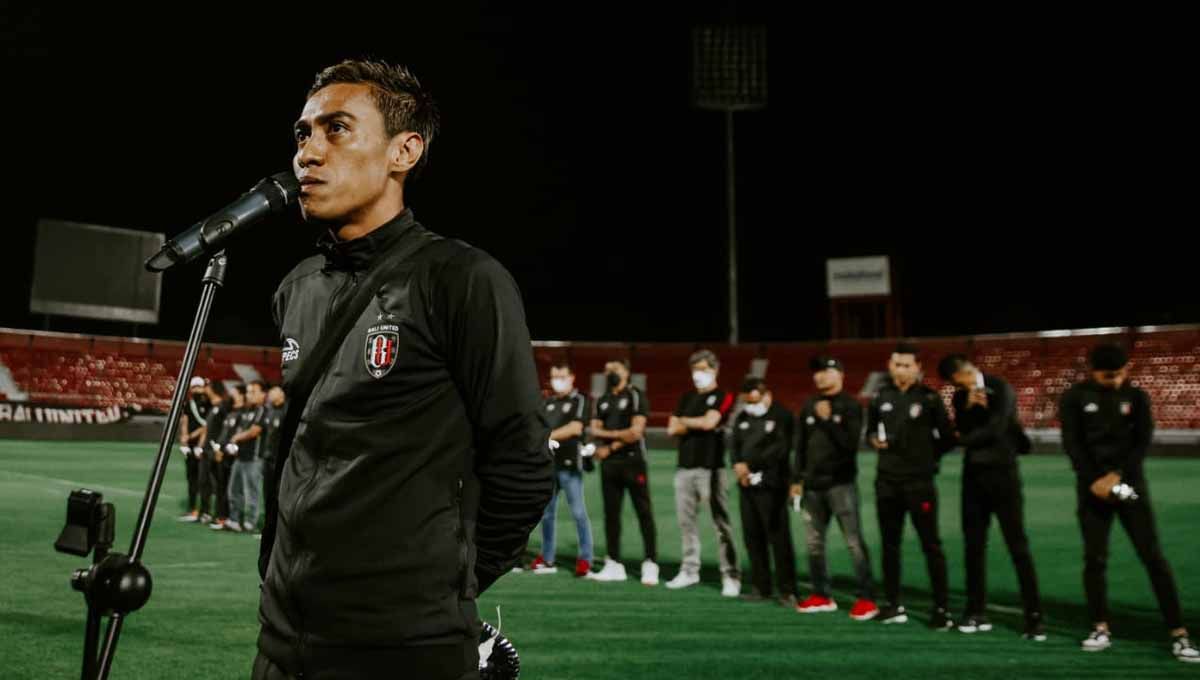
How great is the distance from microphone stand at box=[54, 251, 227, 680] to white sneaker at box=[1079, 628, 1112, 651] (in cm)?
761

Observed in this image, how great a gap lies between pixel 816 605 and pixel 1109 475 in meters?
2.86

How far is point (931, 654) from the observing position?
7.76 meters

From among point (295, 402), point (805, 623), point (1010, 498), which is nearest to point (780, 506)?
point (805, 623)

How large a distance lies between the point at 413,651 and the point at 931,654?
663cm

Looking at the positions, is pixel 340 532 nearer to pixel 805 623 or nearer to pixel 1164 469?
pixel 805 623

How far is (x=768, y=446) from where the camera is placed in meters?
10.1

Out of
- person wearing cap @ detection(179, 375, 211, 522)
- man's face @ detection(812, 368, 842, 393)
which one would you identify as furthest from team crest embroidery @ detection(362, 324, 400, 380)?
person wearing cap @ detection(179, 375, 211, 522)

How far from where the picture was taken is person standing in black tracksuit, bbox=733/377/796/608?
392 inches

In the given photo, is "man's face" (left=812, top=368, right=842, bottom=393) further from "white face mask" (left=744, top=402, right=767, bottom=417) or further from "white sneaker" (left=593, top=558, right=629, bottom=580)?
"white sneaker" (left=593, top=558, right=629, bottom=580)

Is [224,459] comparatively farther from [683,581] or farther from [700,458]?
[700,458]

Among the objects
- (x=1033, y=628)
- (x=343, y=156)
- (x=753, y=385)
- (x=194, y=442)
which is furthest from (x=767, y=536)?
(x=194, y=442)

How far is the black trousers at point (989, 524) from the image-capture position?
8562 millimetres

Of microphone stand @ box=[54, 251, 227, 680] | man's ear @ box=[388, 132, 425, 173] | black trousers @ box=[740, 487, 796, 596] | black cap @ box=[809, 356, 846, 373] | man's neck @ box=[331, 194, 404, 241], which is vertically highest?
black cap @ box=[809, 356, 846, 373]

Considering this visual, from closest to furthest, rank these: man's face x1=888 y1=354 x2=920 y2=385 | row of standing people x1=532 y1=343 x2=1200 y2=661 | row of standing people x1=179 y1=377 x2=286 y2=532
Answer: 1. row of standing people x1=532 y1=343 x2=1200 y2=661
2. man's face x1=888 y1=354 x2=920 y2=385
3. row of standing people x1=179 y1=377 x2=286 y2=532
